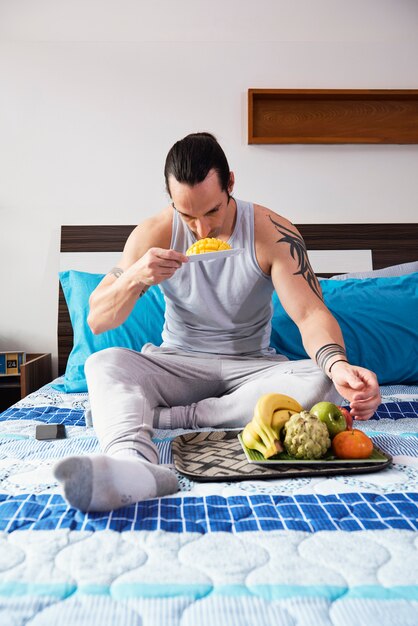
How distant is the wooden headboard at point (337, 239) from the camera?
9.45 feet

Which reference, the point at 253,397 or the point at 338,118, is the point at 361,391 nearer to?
the point at 253,397

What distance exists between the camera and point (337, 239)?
2.89 meters

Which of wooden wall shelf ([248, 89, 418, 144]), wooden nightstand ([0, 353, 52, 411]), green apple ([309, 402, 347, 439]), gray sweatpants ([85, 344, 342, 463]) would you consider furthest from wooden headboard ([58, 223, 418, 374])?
green apple ([309, 402, 347, 439])

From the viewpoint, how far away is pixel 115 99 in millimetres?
2900

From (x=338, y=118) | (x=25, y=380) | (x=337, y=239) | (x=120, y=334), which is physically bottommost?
(x=25, y=380)

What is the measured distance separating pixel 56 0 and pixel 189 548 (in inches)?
114

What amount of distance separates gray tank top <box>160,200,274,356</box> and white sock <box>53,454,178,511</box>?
0.89 metres

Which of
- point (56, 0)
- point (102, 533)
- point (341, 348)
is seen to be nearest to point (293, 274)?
point (341, 348)

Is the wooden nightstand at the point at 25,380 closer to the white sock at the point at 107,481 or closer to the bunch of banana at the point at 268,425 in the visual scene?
the bunch of banana at the point at 268,425

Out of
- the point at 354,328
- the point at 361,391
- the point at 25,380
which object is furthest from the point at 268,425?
the point at 25,380

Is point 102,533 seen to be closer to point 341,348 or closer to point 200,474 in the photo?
point 200,474

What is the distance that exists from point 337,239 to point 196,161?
1393 mm

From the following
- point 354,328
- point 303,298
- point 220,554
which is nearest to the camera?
point 220,554

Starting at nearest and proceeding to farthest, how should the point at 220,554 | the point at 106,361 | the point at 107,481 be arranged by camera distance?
1. the point at 220,554
2. the point at 107,481
3. the point at 106,361
